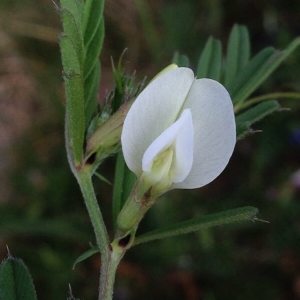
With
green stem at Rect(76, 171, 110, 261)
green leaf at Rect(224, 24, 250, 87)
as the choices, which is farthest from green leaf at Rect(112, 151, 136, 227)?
Result: green leaf at Rect(224, 24, 250, 87)

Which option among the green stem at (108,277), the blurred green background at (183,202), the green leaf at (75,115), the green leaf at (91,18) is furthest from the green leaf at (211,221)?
the blurred green background at (183,202)

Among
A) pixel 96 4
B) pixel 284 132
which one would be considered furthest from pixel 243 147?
pixel 96 4

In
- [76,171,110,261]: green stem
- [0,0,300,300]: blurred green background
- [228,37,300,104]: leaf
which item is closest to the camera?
[76,171,110,261]: green stem

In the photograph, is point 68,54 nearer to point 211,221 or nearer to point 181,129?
point 181,129

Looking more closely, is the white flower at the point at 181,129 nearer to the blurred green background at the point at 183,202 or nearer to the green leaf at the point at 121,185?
the green leaf at the point at 121,185

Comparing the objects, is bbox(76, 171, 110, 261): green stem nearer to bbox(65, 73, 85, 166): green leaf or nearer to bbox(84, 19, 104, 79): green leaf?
bbox(65, 73, 85, 166): green leaf

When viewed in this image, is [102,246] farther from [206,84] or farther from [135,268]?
[135,268]

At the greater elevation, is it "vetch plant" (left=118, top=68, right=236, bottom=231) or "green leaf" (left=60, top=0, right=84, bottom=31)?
"green leaf" (left=60, top=0, right=84, bottom=31)
